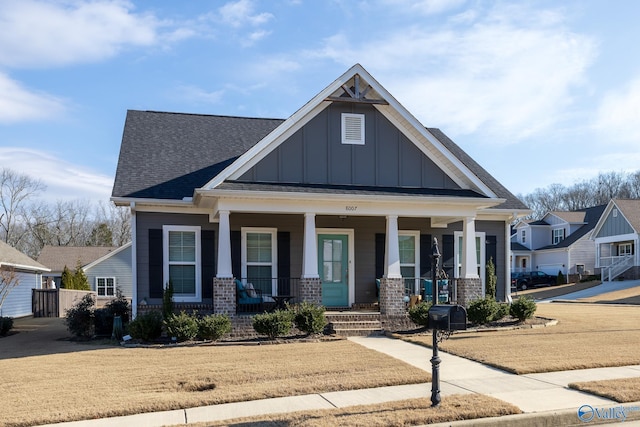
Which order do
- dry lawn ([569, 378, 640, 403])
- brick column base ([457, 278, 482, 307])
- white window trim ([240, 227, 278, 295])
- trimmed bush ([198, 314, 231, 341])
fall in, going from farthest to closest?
1. white window trim ([240, 227, 278, 295])
2. brick column base ([457, 278, 482, 307])
3. trimmed bush ([198, 314, 231, 341])
4. dry lawn ([569, 378, 640, 403])

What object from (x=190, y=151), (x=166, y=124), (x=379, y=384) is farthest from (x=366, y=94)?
(x=379, y=384)

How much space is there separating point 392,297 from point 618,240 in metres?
36.2

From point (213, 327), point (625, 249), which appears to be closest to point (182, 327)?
point (213, 327)

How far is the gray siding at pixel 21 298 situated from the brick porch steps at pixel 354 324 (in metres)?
15.9

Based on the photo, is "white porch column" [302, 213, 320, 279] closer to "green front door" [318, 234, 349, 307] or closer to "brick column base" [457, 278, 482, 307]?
"green front door" [318, 234, 349, 307]

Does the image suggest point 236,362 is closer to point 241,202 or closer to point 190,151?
point 241,202

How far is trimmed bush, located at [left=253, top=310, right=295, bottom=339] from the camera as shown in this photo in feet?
43.5

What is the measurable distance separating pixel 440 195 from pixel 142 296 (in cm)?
851

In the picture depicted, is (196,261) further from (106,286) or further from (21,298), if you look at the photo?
(106,286)

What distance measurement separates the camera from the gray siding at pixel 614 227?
43594mm

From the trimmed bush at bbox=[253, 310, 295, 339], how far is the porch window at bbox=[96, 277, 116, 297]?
97.1 feet

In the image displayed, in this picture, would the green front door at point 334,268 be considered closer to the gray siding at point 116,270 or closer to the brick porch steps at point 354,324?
the brick porch steps at point 354,324

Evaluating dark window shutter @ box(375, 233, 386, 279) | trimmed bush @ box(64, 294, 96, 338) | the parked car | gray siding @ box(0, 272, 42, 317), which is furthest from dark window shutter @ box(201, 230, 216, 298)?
the parked car

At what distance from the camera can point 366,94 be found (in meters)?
15.8
